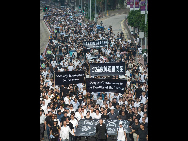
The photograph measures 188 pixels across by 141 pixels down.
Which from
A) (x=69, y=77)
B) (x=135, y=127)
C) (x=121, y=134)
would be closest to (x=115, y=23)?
(x=69, y=77)

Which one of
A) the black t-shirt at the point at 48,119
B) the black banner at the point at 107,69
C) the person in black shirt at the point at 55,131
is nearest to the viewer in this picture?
the person in black shirt at the point at 55,131

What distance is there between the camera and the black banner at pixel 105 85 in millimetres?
15719

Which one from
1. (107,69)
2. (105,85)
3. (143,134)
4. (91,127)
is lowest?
(143,134)

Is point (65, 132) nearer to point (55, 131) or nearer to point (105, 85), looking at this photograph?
point (55, 131)

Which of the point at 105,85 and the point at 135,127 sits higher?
the point at 105,85

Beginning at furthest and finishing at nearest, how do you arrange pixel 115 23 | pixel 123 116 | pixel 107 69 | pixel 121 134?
pixel 115 23, pixel 107 69, pixel 123 116, pixel 121 134

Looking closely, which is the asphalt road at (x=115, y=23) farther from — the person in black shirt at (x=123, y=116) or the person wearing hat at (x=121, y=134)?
the person wearing hat at (x=121, y=134)

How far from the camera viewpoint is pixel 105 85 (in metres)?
15.7

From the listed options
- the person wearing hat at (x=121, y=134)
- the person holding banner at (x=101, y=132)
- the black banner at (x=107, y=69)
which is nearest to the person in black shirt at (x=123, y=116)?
the person wearing hat at (x=121, y=134)

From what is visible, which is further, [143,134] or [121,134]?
[143,134]

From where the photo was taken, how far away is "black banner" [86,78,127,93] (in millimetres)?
15719

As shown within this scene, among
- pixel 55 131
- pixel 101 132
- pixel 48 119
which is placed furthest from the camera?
pixel 48 119
